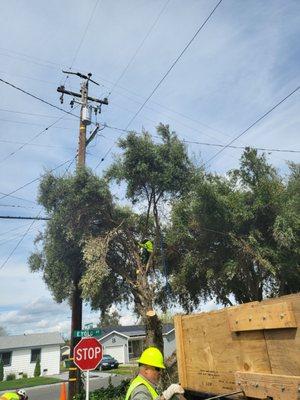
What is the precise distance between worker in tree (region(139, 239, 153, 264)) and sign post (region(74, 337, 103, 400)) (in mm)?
5059

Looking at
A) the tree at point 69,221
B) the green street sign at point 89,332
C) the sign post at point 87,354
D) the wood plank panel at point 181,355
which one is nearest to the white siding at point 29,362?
the tree at point 69,221

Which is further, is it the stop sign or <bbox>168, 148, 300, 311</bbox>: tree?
<bbox>168, 148, 300, 311</bbox>: tree

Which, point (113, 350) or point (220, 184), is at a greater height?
point (220, 184)

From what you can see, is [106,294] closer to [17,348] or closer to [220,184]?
[220,184]

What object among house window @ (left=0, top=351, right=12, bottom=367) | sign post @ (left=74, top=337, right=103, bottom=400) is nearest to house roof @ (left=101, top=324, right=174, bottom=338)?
house window @ (left=0, top=351, right=12, bottom=367)

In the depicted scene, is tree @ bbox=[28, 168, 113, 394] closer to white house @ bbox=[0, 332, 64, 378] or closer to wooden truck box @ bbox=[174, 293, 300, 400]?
wooden truck box @ bbox=[174, 293, 300, 400]

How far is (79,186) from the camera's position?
15.2 metres

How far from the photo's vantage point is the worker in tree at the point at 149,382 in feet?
11.9

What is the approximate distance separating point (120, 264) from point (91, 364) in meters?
6.54

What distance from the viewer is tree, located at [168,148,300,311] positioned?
15.0m

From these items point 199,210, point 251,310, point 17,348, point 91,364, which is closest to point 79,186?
point 199,210

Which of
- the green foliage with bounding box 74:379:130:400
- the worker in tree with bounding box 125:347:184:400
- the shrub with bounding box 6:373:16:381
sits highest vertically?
the shrub with bounding box 6:373:16:381

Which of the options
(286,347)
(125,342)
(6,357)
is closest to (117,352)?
(125,342)

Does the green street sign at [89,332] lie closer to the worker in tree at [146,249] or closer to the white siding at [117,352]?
the worker in tree at [146,249]
